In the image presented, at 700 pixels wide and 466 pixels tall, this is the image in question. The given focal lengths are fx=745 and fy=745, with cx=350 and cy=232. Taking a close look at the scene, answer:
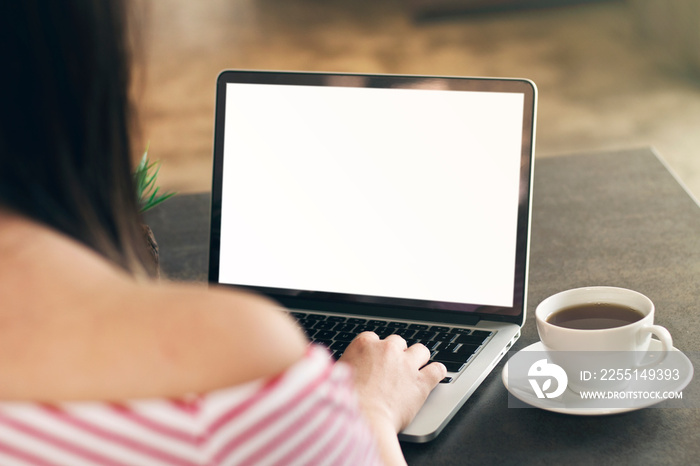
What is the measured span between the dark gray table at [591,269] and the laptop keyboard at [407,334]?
4 cm

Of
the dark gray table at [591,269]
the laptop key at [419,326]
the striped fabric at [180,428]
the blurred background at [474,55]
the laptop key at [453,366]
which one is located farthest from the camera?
the blurred background at [474,55]

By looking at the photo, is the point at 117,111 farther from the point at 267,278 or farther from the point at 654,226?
the point at 654,226

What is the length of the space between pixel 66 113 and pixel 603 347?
0.48 meters

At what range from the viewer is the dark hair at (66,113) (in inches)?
15.5

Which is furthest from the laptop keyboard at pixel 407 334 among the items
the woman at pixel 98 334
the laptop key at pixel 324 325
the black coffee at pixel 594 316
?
the woman at pixel 98 334

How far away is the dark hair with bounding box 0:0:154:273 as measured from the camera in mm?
394

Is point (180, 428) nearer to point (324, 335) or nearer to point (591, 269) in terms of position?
point (324, 335)

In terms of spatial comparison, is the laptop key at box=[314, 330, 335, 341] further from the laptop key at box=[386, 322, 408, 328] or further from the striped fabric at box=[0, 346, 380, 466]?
the striped fabric at box=[0, 346, 380, 466]

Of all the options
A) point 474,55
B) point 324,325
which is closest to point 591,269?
point 324,325

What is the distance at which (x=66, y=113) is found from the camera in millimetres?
Answer: 413

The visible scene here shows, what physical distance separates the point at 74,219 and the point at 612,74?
13.2ft

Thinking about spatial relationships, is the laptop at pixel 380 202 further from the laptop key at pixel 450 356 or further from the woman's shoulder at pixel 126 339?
the woman's shoulder at pixel 126 339

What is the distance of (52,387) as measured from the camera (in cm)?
36

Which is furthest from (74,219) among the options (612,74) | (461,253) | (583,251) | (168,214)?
(612,74)
